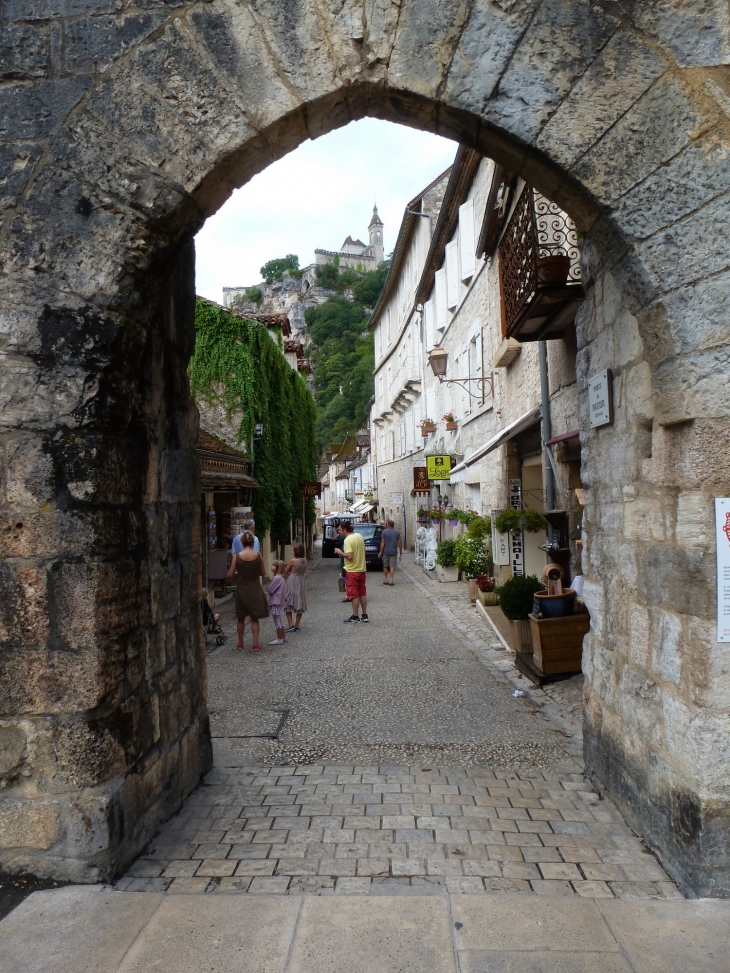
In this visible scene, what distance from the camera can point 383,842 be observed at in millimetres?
3016

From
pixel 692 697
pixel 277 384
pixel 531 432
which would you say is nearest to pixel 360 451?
pixel 277 384

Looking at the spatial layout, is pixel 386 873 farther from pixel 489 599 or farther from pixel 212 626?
pixel 489 599

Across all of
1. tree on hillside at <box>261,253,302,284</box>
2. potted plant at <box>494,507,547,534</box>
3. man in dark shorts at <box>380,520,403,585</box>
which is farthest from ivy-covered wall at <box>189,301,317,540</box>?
tree on hillside at <box>261,253,302,284</box>

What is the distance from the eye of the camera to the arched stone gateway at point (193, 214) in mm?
2557

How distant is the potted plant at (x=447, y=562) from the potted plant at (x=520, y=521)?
5.06 meters

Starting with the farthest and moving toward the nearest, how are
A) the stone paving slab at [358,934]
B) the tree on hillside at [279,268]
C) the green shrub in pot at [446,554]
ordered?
the tree on hillside at [279,268], the green shrub in pot at [446,554], the stone paving slab at [358,934]

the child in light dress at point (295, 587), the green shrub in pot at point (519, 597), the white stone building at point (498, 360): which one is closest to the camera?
the green shrub in pot at point (519, 597)

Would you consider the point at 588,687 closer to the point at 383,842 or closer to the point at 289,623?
the point at 383,842

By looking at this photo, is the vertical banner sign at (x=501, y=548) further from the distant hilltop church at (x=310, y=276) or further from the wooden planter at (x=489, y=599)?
the distant hilltop church at (x=310, y=276)

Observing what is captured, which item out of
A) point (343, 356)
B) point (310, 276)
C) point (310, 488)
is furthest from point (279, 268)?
point (310, 488)

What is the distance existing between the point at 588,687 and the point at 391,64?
3211 mm

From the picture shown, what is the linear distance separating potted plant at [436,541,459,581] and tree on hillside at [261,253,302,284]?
76767 mm

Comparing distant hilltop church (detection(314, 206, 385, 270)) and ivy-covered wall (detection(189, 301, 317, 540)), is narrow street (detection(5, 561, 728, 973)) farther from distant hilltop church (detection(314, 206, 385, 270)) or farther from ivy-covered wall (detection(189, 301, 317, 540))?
distant hilltop church (detection(314, 206, 385, 270))

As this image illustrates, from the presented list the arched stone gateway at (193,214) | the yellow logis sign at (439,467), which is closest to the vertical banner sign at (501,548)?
the yellow logis sign at (439,467)
